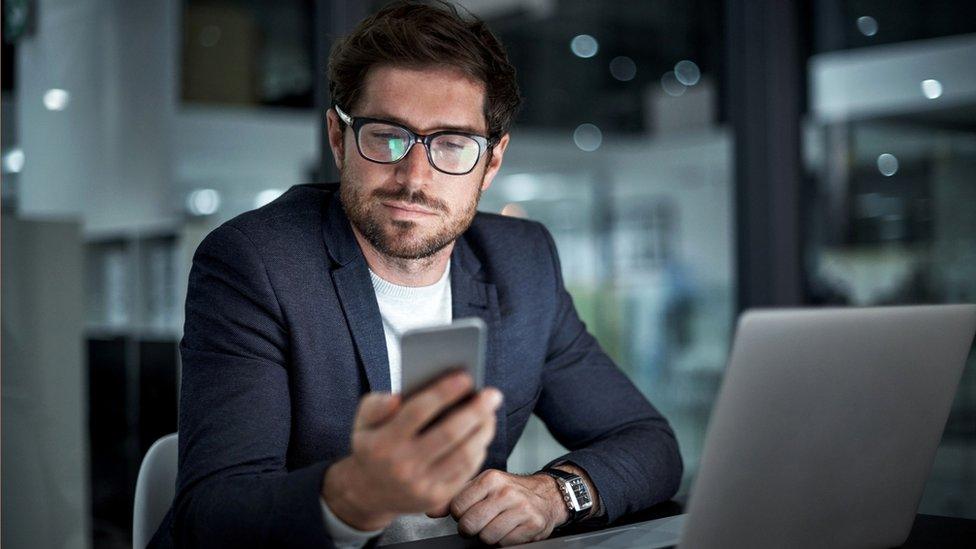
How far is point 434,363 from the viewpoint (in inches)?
36.1

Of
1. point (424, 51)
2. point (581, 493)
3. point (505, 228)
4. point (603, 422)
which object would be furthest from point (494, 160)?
point (581, 493)

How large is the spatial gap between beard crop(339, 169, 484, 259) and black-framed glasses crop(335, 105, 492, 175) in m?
0.06

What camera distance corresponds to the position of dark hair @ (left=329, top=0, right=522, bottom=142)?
5.35 ft

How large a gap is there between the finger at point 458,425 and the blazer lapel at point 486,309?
2.46 ft

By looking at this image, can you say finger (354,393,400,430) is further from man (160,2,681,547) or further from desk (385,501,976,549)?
desk (385,501,976,549)

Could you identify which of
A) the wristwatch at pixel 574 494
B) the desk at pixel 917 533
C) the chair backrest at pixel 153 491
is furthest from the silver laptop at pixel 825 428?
the chair backrest at pixel 153 491

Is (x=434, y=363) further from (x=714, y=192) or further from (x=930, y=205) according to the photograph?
(x=714, y=192)

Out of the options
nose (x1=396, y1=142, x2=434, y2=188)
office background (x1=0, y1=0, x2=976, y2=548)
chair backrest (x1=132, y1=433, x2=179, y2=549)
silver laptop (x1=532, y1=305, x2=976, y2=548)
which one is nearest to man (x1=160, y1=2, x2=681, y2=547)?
nose (x1=396, y1=142, x2=434, y2=188)

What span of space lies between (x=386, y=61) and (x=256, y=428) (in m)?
0.69

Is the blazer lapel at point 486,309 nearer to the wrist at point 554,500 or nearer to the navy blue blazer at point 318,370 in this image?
the navy blue blazer at point 318,370

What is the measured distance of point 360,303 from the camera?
5.15 feet

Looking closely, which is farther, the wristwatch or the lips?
the lips

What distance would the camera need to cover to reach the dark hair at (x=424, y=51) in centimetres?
163

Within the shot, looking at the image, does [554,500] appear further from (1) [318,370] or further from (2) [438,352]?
(2) [438,352]
